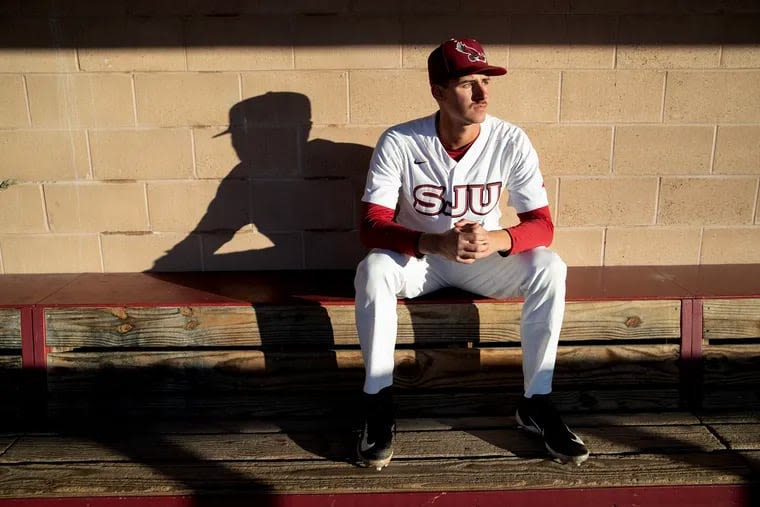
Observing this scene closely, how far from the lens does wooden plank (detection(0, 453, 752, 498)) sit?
183 centimetres

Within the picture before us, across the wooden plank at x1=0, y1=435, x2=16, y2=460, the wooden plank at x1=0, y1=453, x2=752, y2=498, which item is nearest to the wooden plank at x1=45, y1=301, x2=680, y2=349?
the wooden plank at x1=0, y1=435, x2=16, y2=460

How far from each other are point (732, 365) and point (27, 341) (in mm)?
2535

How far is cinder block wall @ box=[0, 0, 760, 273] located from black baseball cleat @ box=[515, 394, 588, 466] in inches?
38.2

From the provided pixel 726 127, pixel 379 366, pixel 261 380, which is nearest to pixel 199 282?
pixel 261 380

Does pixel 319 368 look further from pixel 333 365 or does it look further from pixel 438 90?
pixel 438 90

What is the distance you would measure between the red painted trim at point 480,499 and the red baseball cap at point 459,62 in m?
1.32

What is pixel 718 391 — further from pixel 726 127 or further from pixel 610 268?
pixel 726 127

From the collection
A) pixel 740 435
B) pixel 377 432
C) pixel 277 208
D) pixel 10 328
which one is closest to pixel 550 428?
pixel 377 432

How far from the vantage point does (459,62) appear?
81.0 inches

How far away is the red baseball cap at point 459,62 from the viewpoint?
2053 mm

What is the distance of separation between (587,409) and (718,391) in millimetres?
484

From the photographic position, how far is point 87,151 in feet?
8.79

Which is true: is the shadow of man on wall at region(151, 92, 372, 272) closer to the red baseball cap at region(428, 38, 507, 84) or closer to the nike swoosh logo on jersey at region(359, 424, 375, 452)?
the red baseball cap at region(428, 38, 507, 84)

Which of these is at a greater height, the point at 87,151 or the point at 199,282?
the point at 87,151
